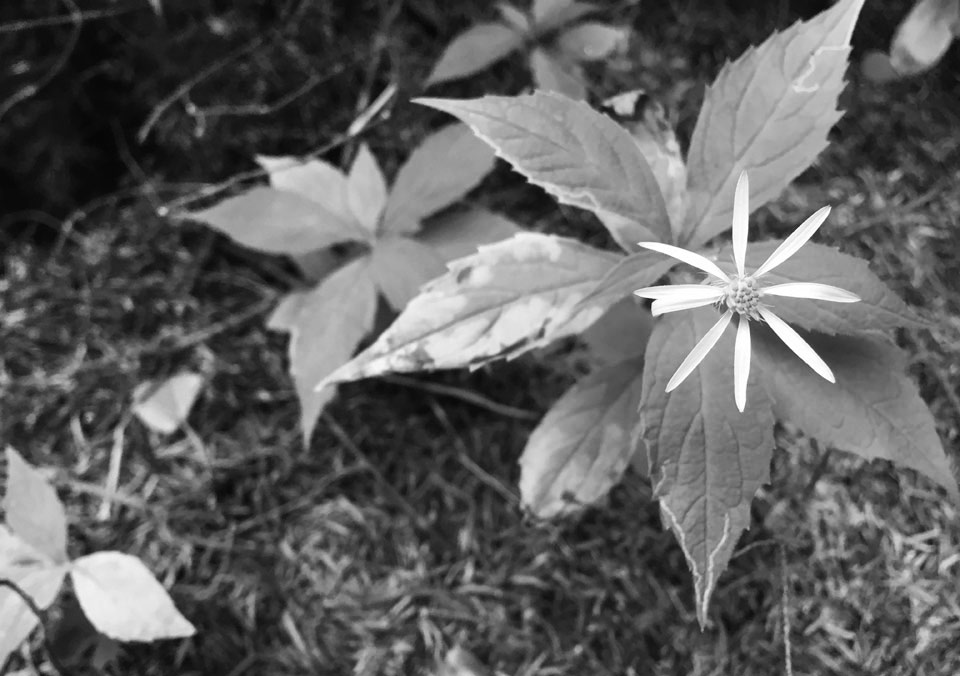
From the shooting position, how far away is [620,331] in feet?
5.89

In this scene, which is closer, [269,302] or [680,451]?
[680,451]

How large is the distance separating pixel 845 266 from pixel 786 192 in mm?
975

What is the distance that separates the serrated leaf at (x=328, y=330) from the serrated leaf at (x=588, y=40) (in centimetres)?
83

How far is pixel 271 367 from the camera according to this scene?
7.33ft

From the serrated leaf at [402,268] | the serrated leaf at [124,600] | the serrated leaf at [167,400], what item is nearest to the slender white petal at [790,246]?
the serrated leaf at [402,268]

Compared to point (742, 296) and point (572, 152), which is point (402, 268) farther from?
point (742, 296)

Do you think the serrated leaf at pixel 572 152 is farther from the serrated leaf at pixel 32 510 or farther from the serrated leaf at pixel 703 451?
the serrated leaf at pixel 32 510

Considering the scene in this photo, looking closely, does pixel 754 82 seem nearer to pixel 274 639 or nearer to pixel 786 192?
pixel 786 192

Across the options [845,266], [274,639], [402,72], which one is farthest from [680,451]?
[402,72]

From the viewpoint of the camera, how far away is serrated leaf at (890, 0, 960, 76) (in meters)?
1.96

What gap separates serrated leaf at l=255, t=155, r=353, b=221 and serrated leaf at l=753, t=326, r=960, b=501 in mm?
1179

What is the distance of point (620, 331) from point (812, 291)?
59cm

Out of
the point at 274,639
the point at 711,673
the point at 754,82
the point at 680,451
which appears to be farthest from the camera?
the point at 274,639

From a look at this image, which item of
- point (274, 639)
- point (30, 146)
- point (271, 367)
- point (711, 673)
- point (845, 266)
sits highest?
point (30, 146)
